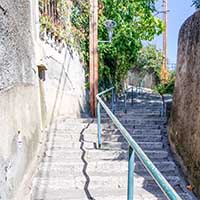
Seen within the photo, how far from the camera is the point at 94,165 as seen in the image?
12.9 feet

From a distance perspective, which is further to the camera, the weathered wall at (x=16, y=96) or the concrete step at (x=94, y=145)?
the concrete step at (x=94, y=145)

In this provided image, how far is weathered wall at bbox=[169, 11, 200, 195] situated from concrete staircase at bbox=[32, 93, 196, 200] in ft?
0.58

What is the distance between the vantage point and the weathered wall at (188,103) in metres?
3.85

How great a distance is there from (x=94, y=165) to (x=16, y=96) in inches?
58.0

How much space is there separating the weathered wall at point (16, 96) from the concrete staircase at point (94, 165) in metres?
0.30

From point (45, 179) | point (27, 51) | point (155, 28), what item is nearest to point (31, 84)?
point (27, 51)

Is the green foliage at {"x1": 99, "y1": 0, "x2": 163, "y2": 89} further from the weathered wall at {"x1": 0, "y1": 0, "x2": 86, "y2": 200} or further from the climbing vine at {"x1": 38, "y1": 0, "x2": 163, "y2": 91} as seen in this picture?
the weathered wall at {"x1": 0, "y1": 0, "x2": 86, "y2": 200}

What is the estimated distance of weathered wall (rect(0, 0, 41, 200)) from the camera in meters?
2.35

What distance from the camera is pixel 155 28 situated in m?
11.7

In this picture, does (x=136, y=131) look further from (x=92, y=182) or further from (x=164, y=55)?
(x=164, y=55)

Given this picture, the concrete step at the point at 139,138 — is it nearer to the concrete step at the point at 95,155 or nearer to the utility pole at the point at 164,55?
the concrete step at the point at 95,155

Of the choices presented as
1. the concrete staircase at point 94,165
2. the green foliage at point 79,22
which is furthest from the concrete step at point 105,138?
the green foliage at point 79,22

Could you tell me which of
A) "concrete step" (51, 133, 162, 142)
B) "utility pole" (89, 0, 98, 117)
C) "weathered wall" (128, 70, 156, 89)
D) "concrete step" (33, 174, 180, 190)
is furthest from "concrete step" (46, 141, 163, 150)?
"weathered wall" (128, 70, 156, 89)

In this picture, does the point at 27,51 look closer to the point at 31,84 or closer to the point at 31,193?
the point at 31,84
